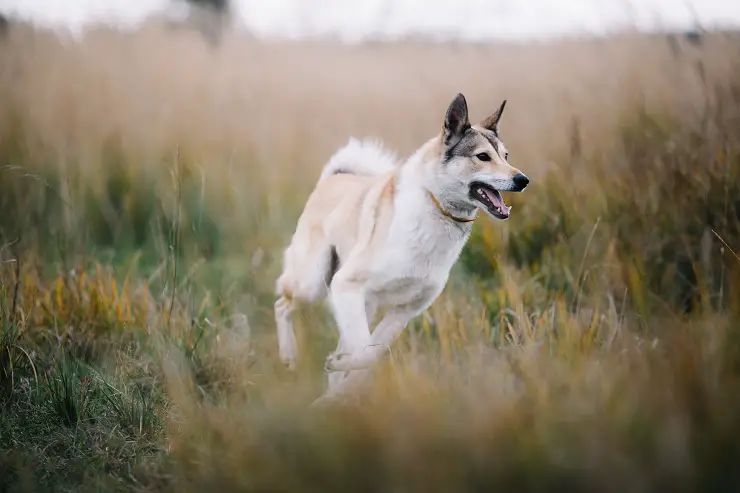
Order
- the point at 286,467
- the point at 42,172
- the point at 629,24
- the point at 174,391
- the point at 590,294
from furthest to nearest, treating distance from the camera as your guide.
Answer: the point at 42,172 < the point at 629,24 < the point at 590,294 < the point at 174,391 < the point at 286,467

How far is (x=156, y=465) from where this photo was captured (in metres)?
2.55

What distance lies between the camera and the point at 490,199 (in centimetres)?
332

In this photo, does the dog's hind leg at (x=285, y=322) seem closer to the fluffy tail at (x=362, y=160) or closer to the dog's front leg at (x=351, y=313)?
the dog's front leg at (x=351, y=313)

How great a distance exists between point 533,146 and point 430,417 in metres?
3.54

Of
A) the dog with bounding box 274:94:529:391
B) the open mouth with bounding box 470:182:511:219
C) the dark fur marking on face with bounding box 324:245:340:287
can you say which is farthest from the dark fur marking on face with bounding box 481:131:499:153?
the dark fur marking on face with bounding box 324:245:340:287

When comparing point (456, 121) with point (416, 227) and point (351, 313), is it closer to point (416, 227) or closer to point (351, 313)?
point (416, 227)

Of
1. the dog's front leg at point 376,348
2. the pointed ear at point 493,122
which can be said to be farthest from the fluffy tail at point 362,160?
the dog's front leg at point 376,348

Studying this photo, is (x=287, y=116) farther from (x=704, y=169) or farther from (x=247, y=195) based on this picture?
(x=704, y=169)

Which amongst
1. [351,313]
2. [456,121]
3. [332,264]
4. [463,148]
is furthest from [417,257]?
[332,264]

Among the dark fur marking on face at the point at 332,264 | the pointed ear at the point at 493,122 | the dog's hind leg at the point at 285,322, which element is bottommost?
the dog's hind leg at the point at 285,322

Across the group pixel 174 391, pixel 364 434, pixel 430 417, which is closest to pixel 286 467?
pixel 364 434

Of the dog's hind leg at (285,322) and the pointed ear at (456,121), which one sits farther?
the dog's hind leg at (285,322)

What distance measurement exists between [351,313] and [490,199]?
0.91 meters

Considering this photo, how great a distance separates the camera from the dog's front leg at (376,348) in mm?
3061
